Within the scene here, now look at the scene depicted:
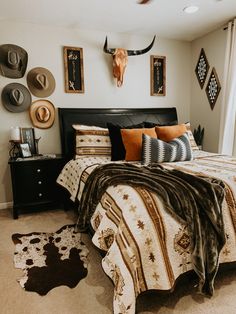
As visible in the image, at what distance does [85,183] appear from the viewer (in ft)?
7.31

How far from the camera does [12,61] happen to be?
9.96 ft

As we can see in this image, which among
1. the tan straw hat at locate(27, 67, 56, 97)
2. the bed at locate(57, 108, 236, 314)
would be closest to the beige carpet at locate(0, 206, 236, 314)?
the bed at locate(57, 108, 236, 314)

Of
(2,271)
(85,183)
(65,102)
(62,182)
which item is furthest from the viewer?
(65,102)

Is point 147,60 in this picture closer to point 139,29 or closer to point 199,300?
point 139,29

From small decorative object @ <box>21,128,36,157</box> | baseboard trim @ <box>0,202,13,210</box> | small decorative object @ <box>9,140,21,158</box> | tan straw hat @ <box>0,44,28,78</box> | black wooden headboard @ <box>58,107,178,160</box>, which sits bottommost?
baseboard trim @ <box>0,202,13,210</box>

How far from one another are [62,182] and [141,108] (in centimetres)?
179

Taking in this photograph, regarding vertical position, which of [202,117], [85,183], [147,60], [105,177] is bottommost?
[85,183]

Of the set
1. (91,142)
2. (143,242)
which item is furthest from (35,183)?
(143,242)

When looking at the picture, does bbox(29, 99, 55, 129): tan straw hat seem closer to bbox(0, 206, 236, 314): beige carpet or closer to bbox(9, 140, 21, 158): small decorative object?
bbox(9, 140, 21, 158): small decorative object

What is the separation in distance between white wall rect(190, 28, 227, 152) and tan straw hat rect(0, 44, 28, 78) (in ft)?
8.97

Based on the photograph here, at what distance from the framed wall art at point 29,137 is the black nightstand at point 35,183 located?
1.09 ft

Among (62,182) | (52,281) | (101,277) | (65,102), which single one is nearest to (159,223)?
(101,277)

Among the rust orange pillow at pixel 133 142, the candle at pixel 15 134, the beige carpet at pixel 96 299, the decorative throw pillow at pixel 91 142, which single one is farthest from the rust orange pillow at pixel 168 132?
the candle at pixel 15 134

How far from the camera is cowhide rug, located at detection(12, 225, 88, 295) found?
1.76 metres
